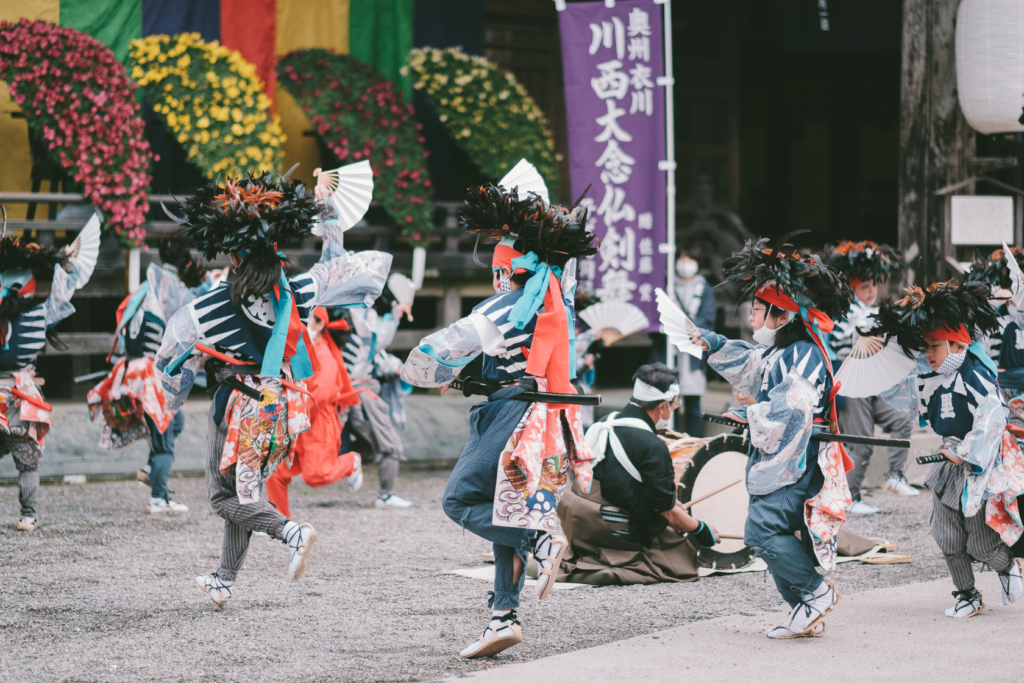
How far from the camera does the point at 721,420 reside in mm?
5109

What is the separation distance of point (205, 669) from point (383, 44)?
892 centimetres

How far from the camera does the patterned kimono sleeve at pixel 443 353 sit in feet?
14.0

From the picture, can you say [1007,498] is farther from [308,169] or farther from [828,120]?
[828,120]

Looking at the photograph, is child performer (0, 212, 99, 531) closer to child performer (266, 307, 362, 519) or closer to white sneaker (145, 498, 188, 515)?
white sneaker (145, 498, 188, 515)

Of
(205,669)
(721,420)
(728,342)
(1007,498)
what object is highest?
(728,342)

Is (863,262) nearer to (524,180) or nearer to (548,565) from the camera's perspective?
(524,180)

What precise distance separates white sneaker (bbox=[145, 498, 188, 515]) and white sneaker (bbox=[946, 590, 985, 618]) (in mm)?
5238

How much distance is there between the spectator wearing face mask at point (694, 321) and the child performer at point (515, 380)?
5733 millimetres

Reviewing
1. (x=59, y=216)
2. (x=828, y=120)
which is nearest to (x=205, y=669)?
(x=59, y=216)

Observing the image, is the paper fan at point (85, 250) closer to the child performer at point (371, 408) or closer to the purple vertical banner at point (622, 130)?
the child performer at point (371, 408)

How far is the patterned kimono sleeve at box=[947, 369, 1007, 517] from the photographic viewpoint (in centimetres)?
506

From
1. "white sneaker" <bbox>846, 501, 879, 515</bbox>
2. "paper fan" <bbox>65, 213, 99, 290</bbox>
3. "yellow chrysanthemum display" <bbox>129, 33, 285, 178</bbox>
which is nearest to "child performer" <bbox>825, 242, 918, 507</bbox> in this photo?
"white sneaker" <bbox>846, 501, 879, 515</bbox>

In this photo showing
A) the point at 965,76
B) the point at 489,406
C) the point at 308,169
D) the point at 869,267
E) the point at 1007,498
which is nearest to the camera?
the point at 489,406

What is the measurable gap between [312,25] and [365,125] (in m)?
1.37
